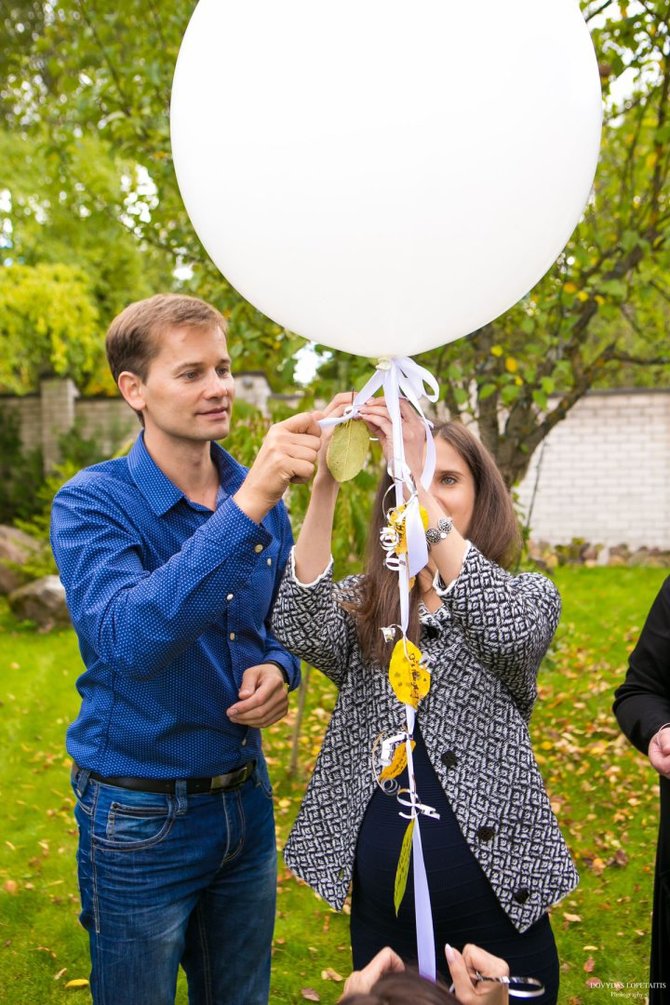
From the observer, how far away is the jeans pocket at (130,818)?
6.08 feet

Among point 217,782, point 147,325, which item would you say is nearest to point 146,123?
point 147,325

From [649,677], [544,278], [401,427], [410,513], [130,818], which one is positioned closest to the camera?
[410,513]

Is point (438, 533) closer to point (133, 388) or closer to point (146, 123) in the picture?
point (133, 388)

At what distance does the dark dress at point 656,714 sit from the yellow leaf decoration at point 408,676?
2.63 ft

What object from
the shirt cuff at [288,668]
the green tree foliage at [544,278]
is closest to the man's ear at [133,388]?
the shirt cuff at [288,668]

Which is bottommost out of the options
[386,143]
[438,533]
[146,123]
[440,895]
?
[440,895]

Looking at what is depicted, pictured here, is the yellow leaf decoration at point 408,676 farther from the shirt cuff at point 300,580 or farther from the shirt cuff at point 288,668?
the shirt cuff at point 288,668

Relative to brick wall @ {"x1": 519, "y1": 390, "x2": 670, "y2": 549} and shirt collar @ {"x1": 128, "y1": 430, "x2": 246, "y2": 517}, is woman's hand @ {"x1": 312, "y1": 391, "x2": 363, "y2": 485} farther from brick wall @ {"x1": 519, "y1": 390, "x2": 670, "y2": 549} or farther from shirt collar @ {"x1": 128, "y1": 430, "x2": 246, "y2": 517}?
brick wall @ {"x1": 519, "y1": 390, "x2": 670, "y2": 549}

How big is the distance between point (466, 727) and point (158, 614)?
0.65 metres

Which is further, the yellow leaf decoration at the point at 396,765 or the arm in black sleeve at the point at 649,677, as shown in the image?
the arm in black sleeve at the point at 649,677

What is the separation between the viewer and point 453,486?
6.55 feet

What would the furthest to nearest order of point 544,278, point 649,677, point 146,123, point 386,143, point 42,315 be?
point 42,315 < point 146,123 < point 544,278 < point 649,677 < point 386,143

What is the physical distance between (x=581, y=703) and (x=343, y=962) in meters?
2.81

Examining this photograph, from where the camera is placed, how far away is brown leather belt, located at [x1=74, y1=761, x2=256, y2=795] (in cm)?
188
